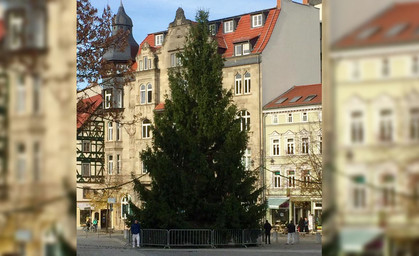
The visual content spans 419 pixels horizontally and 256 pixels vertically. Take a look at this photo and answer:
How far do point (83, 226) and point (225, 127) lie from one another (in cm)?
2385

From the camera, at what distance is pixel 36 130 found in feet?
3.69

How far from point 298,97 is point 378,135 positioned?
109 ft

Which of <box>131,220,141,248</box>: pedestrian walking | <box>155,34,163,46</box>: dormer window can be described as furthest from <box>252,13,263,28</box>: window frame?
<box>131,220,141,248</box>: pedestrian walking

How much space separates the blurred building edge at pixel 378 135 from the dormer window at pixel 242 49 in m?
35.9

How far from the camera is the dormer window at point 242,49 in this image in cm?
3684

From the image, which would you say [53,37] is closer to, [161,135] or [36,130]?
[36,130]

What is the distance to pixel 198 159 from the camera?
20594 mm

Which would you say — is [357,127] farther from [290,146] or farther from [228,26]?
[228,26]

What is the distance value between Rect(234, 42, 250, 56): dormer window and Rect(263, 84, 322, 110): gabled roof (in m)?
3.12

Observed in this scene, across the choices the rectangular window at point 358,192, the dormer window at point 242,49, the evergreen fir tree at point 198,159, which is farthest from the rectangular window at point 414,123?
the dormer window at point 242,49

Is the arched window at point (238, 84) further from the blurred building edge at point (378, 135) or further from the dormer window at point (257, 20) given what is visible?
the blurred building edge at point (378, 135)

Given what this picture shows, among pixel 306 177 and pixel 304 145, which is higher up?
pixel 304 145

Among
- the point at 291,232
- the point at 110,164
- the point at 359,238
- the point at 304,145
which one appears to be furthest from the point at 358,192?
the point at 110,164

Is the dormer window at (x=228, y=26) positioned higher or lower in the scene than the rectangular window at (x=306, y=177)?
higher
